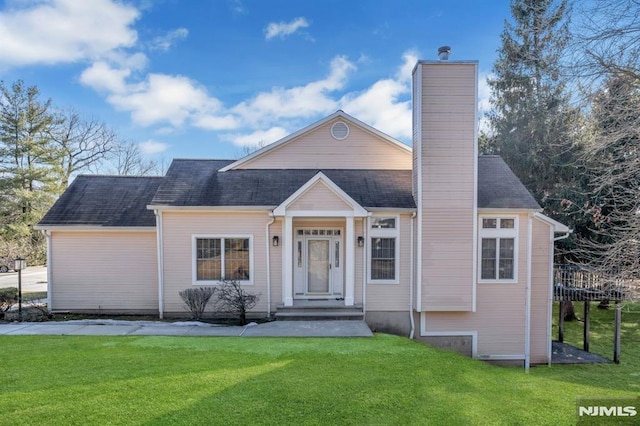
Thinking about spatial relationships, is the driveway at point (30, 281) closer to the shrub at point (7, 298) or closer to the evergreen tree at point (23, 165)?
the evergreen tree at point (23, 165)

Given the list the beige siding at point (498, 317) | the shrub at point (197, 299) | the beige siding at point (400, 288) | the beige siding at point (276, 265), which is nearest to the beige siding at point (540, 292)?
the beige siding at point (498, 317)

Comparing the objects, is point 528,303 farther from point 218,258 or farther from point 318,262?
point 218,258

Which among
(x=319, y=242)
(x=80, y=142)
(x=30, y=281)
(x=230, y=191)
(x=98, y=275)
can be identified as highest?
(x=80, y=142)

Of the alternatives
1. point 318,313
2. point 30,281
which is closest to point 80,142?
point 30,281

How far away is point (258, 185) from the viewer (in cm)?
1100

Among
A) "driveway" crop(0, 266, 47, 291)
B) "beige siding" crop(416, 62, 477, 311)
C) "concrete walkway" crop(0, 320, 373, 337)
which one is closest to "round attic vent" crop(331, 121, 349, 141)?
"beige siding" crop(416, 62, 477, 311)

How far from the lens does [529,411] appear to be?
4.49m

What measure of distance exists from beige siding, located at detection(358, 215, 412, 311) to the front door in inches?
64.1

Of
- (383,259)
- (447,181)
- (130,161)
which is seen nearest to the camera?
(447,181)

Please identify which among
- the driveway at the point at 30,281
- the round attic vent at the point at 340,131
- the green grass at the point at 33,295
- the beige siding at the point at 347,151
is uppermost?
the round attic vent at the point at 340,131

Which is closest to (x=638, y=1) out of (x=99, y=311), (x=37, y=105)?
(x=99, y=311)

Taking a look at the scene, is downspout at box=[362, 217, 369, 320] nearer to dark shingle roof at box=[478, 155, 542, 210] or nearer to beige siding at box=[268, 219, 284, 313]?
beige siding at box=[268, 219, 284, 313]

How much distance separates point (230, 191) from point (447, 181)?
6.75 m

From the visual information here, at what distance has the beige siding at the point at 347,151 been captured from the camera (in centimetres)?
1177
